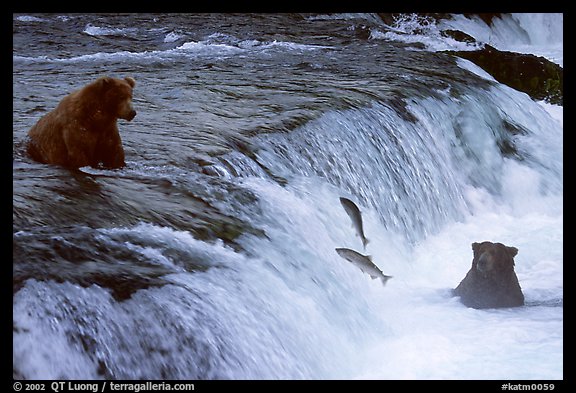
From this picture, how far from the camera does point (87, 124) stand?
18.1 ft

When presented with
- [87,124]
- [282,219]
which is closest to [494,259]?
[282,219]

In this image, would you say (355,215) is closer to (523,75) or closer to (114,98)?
(114,98)

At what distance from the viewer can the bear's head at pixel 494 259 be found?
19.7 feet

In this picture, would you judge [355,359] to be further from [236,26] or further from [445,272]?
[236,26]

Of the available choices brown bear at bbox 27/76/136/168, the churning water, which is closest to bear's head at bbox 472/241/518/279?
the churning water

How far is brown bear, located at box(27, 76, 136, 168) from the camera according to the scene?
217 inches

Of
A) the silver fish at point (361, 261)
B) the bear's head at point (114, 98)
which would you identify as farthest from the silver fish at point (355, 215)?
the bear's head at point (114, 98)

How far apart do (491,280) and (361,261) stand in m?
1.00

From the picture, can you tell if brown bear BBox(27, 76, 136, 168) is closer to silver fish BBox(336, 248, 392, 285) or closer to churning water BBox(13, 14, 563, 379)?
churning water BBox(13, 14, 563, 379)

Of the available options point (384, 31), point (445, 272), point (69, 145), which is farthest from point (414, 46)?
point (69, 145)

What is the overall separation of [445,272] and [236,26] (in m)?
7.87

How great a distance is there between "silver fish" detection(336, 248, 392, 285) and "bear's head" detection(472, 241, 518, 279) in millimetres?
699
